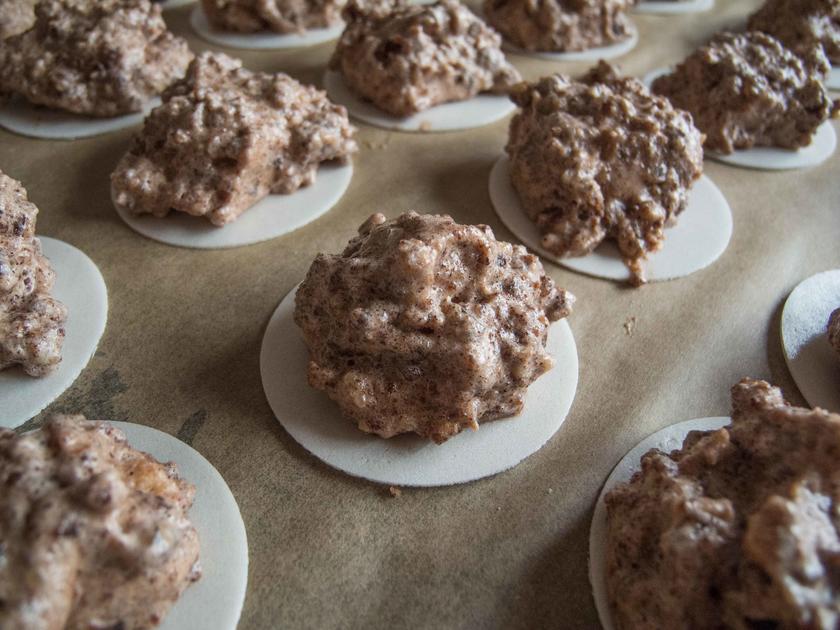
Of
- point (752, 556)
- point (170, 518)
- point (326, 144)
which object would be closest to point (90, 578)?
point (170, 518)

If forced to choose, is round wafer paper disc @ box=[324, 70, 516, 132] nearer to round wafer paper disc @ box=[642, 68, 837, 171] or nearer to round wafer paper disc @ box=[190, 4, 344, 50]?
round wafer paper disc @ box=[190, 4, 344, 50]

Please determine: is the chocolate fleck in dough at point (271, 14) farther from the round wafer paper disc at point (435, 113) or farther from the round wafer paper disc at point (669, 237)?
the round wafer paper disc at point (669, 237)

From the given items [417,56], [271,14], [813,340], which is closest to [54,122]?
[271,14]

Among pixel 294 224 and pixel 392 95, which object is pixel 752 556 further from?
pixel 392 95

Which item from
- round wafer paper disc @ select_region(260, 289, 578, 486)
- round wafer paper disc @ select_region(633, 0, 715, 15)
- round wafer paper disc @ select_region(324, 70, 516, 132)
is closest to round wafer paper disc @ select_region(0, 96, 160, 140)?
round wafer paper disc @ select_region(324, 70, 516, 132)

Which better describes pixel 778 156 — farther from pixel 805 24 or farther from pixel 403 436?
pixel 403 436

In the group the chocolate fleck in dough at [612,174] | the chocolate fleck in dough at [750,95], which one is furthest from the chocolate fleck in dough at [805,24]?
the chocolate fleck in dough at [612,174]

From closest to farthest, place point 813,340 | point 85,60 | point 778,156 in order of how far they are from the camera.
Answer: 1. point 813,340
2. point 85,60
3. point 778,156
